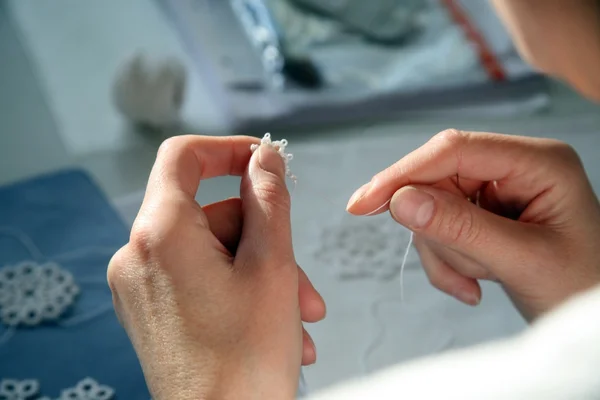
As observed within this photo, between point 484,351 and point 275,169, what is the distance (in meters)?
0.33

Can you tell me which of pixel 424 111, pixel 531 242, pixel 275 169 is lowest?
pixel 424 111

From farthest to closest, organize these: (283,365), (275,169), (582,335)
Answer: (275,169) < (283,365) < (582,335)

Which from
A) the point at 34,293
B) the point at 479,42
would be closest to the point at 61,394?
the point at 34,293

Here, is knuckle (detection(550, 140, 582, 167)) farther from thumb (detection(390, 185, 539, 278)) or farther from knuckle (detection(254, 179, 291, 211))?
knuckle (detection(254, 179, 291, 211))

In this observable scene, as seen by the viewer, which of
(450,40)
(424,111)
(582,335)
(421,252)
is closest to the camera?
(582,335)

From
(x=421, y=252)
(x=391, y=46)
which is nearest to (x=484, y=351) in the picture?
(x=421, y=252)

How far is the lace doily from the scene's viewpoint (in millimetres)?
723

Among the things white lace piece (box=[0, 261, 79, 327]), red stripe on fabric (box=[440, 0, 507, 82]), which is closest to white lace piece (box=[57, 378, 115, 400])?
white lace piece (box=[0, 261, 79, 327])

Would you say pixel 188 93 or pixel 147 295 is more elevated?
pixel 147 295

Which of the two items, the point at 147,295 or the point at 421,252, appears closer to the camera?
the point at 147,295

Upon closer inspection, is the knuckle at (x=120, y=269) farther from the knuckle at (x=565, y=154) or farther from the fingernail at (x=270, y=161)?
the knuckle at (x=565, y=154)

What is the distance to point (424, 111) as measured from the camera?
1.18 meters

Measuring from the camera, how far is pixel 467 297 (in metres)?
0.78

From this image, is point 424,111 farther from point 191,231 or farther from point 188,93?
point 191,231
